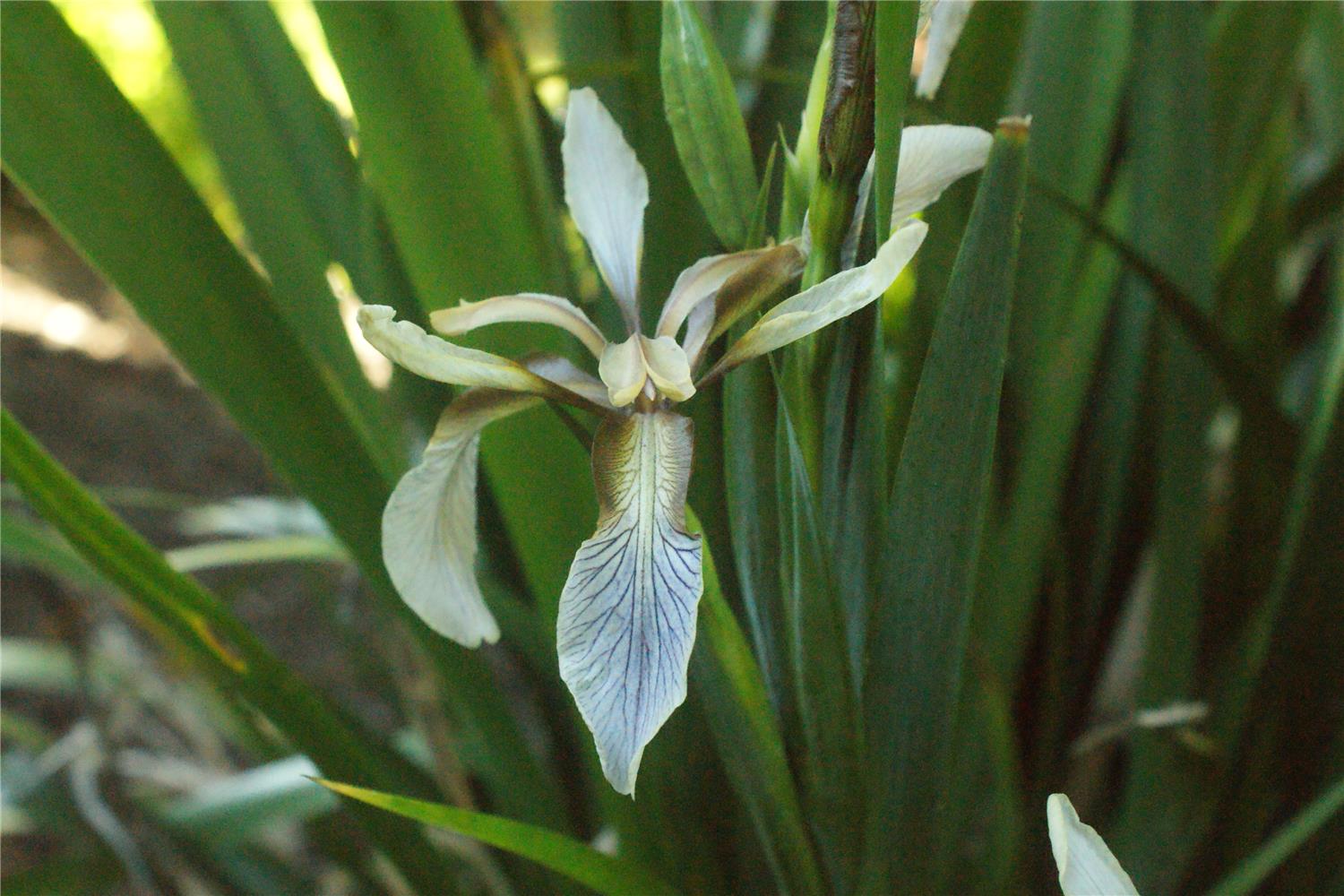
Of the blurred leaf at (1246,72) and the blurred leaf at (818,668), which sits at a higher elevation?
the blurred leaf at (1246,72)

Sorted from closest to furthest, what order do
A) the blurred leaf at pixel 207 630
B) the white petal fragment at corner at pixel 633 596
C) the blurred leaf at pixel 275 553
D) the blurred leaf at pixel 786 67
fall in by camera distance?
the white petal fragment at corner at pixel 633 596, the blurred leaf at pixel 207 630, the blurred leaf at pixel 786 67, the blurred leaf at pixel 275 553

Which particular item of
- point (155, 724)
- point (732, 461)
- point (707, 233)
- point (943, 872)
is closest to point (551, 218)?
point (707, 233)

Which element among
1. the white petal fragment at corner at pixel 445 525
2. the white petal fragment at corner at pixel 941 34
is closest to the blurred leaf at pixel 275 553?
the white petal fragment at corner at pixel 445 525

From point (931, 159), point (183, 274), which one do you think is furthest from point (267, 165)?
point (931, 159)

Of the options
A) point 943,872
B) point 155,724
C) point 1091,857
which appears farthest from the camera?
point 155,724

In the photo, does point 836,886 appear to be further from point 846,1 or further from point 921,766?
point 846,1

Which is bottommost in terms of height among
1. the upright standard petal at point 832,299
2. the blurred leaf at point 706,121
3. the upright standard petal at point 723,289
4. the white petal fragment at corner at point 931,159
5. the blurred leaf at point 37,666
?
the blurred leaf at point 37,666

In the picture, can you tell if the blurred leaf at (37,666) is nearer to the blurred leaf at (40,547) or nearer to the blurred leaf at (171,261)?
the blurred leaf at (40,547)
